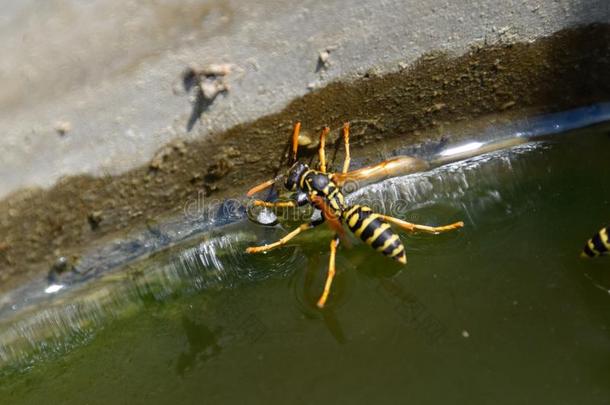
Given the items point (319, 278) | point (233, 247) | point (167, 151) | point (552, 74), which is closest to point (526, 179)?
point (552, 74)

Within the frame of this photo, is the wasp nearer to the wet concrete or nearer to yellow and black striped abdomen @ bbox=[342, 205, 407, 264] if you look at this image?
yellow and black striped abdomen @ bbox=[342, 205, 407, 264]

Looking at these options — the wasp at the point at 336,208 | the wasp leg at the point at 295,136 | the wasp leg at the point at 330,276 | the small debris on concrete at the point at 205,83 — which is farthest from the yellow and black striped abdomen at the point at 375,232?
the small debris on concrete at the point at 205,83

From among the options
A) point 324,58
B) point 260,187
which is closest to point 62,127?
point 260,187

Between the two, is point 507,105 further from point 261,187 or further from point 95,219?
point 95,219

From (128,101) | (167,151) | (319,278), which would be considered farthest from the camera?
(319,278)

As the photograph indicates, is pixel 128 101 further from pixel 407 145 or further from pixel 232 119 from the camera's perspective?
pixel 407 145
